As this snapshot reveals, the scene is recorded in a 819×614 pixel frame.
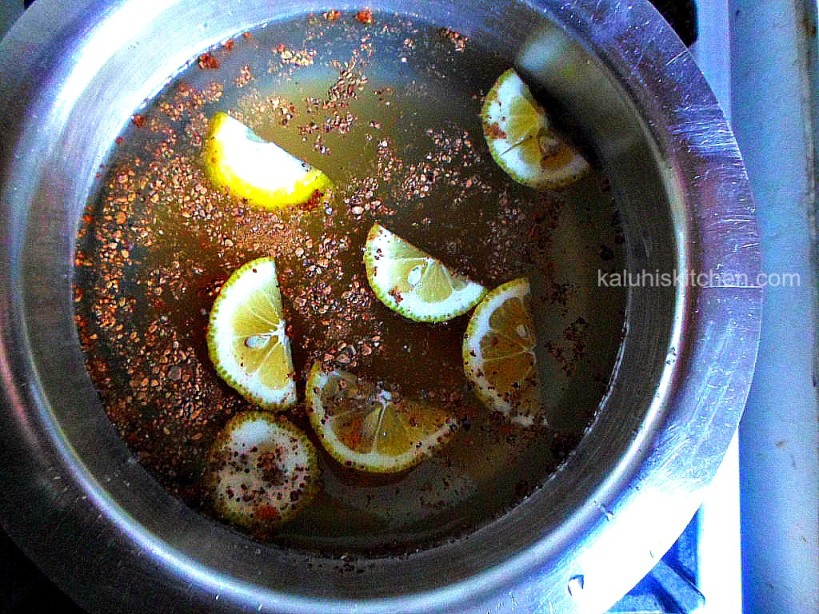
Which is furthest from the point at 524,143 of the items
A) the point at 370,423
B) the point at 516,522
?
the point at 516,522

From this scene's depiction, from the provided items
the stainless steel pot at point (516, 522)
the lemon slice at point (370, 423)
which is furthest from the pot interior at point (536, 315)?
the lemon slice at point (370, 423)

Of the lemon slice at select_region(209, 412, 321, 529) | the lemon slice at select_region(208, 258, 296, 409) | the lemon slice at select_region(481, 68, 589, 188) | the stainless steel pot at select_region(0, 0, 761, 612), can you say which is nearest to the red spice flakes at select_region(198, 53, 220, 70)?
the stainless steel pot at select_region(0, 0, 761, 612)

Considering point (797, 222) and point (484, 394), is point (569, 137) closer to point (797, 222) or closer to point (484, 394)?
point (797, 222)

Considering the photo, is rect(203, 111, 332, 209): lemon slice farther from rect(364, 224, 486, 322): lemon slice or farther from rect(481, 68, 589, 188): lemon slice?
rect(481, 68, 589, 188): lemon slice

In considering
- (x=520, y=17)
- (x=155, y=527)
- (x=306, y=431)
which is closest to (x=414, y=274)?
(x=306, y=431)

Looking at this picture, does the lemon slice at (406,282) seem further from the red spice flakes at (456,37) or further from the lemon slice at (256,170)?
the red spice flakes at (456,37)

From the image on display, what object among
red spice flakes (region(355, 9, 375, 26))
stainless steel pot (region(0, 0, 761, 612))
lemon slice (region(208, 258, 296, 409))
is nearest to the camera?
stainless steel pot (region(0, 0, 761, 612))
